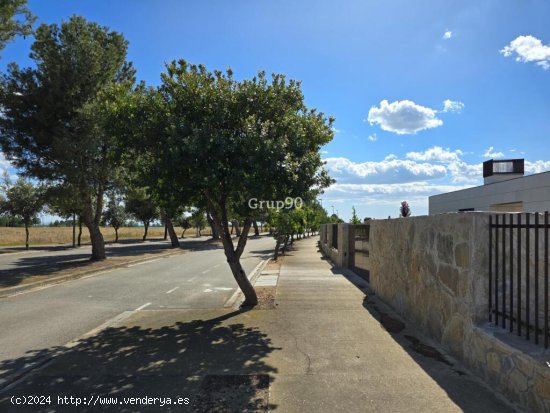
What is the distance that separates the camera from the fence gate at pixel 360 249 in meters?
14.5

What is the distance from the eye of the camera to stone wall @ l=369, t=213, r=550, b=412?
163 inches

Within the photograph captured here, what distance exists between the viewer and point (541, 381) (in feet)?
12.6

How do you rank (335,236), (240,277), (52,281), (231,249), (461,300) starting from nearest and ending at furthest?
(461,300) → (231,249) → (240,277) → (52,281) → (335,236)

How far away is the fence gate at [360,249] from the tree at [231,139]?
616 cm

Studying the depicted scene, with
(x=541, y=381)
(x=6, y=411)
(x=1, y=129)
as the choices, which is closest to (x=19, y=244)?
(x=1, y=129)

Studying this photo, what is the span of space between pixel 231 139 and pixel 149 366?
12.9ft

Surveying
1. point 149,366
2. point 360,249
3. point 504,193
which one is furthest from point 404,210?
point 149,366

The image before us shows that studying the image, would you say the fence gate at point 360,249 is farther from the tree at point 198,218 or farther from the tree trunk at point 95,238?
the tree trunk at point 95,238

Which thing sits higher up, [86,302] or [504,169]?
[504,169]

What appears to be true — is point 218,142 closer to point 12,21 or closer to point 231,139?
point 231,139

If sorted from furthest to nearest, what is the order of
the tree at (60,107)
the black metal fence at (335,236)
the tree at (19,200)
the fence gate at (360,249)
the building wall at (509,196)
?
1. the tree at (19,200)
2. the building wall at (509,196)
3. the black metal fence at (335,236)
4. the tree at (60,107)
5. the fence gate at (360,249)

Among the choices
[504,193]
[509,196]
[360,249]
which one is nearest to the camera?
[360,249]

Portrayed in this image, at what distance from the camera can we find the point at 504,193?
97.3 ft

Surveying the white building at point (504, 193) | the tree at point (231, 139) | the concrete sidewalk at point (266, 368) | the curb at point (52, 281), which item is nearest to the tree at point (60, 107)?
the curb at point (52, 281)
